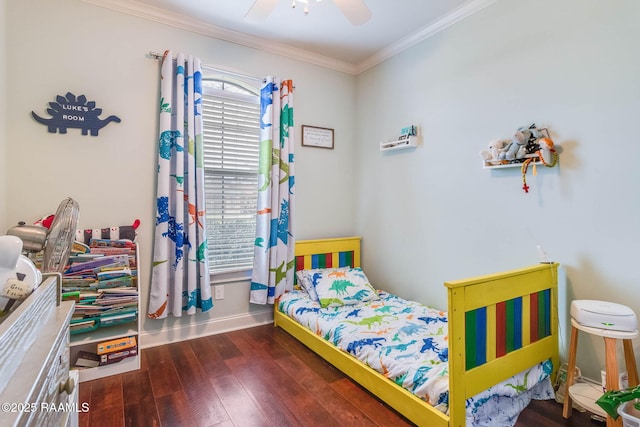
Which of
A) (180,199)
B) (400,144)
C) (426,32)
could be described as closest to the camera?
(180,199)

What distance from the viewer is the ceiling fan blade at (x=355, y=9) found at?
70.1 inches

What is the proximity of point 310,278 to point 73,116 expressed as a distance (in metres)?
2.19

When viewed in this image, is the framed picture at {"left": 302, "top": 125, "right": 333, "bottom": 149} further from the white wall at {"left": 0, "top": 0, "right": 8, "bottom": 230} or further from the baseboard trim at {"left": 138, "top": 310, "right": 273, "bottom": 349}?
the white wall at {"left": 0, "top": 0, "right": 8, "bottom": 230}

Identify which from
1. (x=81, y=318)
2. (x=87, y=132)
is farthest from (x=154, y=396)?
(x=87, y=132)

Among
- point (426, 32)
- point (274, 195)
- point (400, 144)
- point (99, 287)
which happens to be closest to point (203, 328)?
point (99, 287)

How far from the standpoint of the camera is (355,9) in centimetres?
183

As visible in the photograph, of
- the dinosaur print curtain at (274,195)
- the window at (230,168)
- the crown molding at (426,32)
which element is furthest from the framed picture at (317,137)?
the crown molding at (426,32)

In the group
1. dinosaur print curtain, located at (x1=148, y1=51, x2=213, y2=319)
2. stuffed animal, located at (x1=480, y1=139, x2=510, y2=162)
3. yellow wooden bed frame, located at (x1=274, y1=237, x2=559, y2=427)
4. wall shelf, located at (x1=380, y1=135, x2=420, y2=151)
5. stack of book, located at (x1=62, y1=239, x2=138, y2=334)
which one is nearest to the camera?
yellow wooden bed frame, located at (x1=274, y1=237, x2=559, y2=427)

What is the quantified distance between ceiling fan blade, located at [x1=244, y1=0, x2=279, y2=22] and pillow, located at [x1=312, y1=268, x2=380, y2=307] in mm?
2040

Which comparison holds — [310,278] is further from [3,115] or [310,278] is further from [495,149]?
[3,115]

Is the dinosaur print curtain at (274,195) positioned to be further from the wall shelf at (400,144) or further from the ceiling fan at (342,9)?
the ceiling fan at (342,9)

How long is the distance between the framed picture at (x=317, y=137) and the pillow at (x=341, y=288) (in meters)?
1.30

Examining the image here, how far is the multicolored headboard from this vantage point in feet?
10.5

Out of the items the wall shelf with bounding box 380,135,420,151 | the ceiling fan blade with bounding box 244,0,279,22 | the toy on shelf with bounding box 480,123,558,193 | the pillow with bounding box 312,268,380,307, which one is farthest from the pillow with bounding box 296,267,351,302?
the ceiling fan blade with bounding box 244,0,279,22
